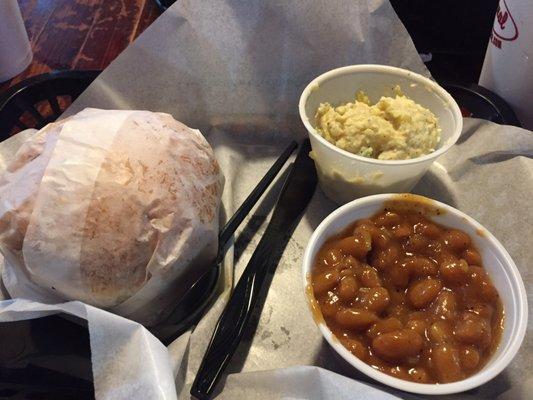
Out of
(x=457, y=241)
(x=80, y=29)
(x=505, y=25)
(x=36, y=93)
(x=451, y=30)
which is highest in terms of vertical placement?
(x=36, y=93)

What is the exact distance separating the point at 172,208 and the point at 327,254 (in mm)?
286

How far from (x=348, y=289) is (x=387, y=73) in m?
0.61

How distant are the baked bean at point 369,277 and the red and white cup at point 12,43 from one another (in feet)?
4.34

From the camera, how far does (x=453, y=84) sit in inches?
51.2

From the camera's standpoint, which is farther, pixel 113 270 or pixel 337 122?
pixel 337 122

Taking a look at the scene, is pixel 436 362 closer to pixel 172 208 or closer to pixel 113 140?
pixel 172 208

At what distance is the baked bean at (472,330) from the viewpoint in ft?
2.63

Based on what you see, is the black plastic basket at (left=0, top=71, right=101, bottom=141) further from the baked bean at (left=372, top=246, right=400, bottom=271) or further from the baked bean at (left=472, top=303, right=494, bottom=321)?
the baked bean at (left=472, top=303, right=494, bottom=321)

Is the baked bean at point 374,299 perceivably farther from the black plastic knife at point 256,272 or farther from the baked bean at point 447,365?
the black plastic knife at point 256,272

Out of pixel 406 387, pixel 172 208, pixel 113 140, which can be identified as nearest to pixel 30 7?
pixel 113 140

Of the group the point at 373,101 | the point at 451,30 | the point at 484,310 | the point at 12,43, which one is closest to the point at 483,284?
the point at 484,310

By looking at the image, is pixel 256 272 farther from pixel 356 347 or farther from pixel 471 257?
pixel 471 257

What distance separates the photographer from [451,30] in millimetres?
1626

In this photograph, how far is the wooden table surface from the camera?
5.72 ft
